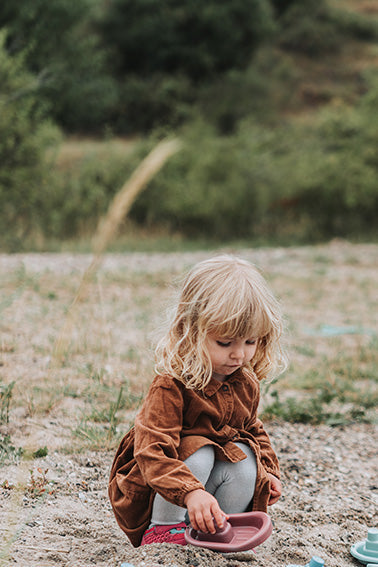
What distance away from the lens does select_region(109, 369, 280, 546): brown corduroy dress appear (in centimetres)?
219

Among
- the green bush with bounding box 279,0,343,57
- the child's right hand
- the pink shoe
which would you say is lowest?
the pink shoe

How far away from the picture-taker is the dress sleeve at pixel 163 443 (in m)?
2.15

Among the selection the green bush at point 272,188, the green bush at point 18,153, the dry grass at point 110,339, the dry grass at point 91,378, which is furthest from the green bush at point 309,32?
the dry grass at point 91,378

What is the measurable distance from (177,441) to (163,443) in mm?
77

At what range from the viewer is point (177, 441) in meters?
2.29

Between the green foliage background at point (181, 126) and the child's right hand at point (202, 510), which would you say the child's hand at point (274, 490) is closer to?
the child's right hand at point (202, 510)

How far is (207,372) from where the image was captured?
2332 millimetres

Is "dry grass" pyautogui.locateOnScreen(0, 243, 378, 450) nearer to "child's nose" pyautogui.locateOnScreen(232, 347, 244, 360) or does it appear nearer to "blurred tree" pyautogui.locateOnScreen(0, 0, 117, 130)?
"child's nose" pyautogui.locateOnScreen(232, 347, 244, 360)

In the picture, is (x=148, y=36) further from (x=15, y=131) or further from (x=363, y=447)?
(x=363, y=447)

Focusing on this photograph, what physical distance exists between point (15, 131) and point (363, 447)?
1002cm

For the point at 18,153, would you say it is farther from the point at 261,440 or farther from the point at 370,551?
the point at 370,551

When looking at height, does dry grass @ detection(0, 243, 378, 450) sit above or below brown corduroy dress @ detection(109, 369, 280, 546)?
below

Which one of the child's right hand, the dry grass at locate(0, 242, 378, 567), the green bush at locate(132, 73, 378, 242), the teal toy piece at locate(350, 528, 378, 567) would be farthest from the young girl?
the green bush at locate(132, 73, 378, 242)

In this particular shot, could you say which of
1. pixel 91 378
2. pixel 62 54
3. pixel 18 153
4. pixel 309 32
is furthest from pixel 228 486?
pixel 309 32
